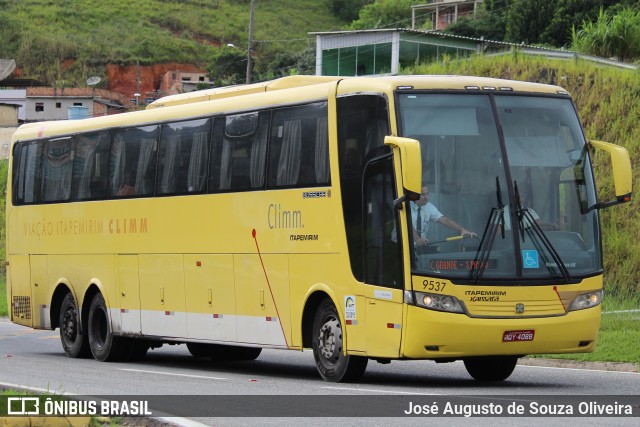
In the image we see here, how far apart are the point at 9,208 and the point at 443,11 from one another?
358 ft

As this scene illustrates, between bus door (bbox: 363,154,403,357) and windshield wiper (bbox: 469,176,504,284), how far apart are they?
0.83 meters

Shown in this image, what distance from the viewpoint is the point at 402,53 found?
211ft

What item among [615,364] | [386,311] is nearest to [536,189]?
[386,311]

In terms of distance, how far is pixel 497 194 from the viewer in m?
15.2

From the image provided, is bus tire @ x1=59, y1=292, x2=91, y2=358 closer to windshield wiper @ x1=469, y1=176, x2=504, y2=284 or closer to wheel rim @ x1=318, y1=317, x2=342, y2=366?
wheel rim @ x1=318, y1=317, x2=342, y2=366

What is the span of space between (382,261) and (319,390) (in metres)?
1.65

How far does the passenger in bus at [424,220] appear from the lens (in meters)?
14.9

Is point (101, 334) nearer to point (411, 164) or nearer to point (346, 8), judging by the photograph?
point (411, 164)

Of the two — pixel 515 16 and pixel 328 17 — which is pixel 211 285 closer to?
pixel 515 16

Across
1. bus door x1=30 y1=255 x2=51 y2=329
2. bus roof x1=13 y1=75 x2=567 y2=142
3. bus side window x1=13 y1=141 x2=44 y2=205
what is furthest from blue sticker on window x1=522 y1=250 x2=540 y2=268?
bus side window x1=13 y1=141 x2=44 y2=205

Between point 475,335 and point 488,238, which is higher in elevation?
point 488,238

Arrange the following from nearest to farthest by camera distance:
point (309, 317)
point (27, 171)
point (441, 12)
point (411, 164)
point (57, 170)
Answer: point (411, 164)
point (309, 317)
point (57, 170)
point (27, 171)
point (441, 12)

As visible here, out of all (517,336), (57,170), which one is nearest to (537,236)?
(517,336)

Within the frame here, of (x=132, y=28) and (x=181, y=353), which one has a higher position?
(x=132, y=28)
